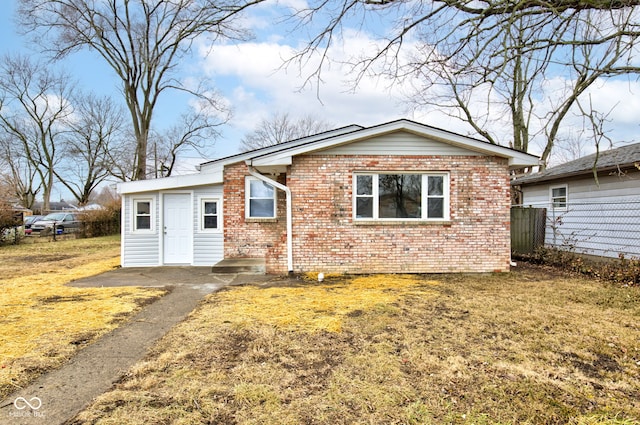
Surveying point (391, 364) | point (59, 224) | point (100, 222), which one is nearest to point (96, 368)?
point (391, 364)

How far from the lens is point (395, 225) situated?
8.42m

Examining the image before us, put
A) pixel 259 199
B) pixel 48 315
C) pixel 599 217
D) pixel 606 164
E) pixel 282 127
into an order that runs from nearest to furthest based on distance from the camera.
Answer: pixel 48 315 → pixel 606 164 → pixel 599 217 → pixel 259 199 → pixel 282 127

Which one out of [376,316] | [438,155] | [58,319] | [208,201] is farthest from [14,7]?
[376,316]

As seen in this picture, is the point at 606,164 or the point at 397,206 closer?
the point at 397,206

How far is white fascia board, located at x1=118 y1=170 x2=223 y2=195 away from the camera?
9.99 m

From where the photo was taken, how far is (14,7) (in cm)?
1537

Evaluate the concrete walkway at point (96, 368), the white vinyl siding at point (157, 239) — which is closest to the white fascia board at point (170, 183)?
the white vinyl siding at point (157, 239)

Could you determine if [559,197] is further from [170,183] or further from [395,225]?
[170,183]

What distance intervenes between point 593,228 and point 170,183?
12.1 m

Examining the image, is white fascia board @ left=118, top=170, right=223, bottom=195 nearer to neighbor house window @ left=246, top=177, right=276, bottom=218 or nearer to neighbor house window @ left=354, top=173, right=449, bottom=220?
neighbor house window @ left=246, top=177, right=276, bottom=218

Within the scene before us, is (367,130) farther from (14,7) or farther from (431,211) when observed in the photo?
(14,7)

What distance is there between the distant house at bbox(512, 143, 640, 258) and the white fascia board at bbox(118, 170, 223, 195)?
9.49m

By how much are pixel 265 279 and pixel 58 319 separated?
Answer: 3927mm

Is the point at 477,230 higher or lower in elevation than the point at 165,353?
higher
